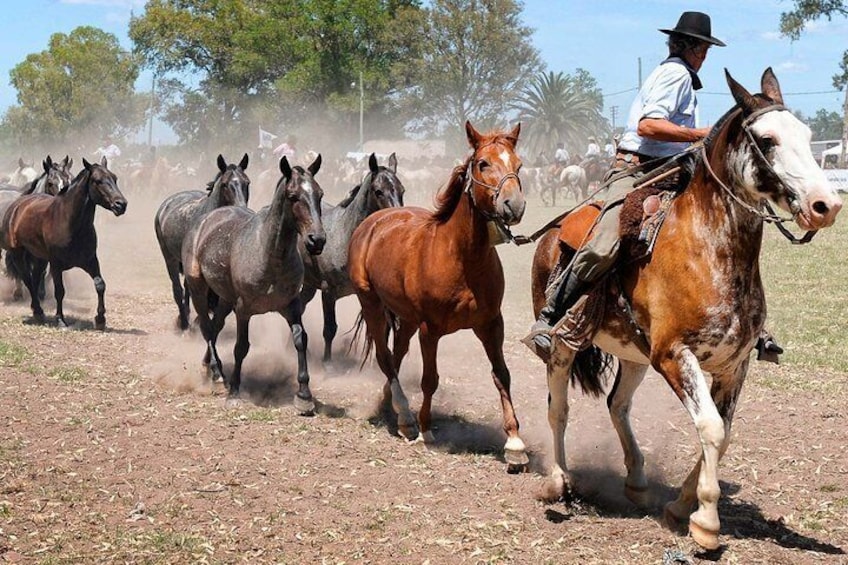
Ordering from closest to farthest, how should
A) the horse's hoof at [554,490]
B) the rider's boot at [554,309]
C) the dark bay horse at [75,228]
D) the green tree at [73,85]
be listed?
the rider's boot at [554,309] < the horse's hoof at [554,490] < the dark bay horse at [75,228] < the green tree at [73,85]

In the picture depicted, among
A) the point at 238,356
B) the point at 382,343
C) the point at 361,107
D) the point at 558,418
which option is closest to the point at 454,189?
the point at 382,343

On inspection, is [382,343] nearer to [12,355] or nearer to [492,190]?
[492,190]

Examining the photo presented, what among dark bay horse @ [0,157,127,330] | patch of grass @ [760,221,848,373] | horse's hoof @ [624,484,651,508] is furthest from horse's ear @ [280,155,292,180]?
patch of grass @ [760,221,848,373]

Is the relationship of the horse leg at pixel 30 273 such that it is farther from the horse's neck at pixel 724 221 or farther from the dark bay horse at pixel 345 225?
the horse's neck at pixel 724 221

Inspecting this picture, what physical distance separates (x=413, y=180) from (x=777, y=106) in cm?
3412

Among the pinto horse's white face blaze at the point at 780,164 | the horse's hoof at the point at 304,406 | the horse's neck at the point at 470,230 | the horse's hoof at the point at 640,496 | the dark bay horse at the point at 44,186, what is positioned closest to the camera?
the pinto horse's white face blaze at the point at 780,164

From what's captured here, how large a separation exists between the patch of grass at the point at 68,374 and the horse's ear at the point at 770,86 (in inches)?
277

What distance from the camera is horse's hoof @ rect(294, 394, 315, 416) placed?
9227mm

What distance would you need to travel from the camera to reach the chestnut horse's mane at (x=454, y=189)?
764 centimetres

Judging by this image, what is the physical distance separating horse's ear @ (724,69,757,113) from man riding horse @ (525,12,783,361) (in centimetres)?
66

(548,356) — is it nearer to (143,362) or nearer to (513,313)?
(143,362)

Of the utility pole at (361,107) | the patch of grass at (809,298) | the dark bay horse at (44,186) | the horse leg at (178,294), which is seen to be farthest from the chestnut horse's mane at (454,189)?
the utility pole at (361,107)

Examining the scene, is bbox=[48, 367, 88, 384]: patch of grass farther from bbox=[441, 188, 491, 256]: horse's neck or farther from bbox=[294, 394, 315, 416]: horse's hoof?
bbox=[441, 188, 491, 256]: horse's neck

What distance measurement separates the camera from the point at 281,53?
57844mm
